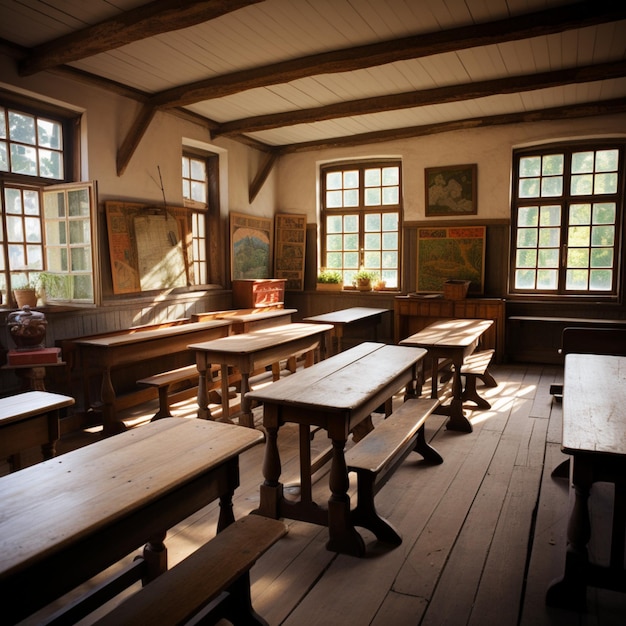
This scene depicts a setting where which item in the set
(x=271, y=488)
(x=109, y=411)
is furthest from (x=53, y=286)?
(x=271, y=488)

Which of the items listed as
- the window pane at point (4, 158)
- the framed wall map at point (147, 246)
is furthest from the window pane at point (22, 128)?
the framed wall map at point (147, 246)

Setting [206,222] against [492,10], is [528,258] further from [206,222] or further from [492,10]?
[206,222]

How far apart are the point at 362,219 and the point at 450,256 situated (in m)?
1.56

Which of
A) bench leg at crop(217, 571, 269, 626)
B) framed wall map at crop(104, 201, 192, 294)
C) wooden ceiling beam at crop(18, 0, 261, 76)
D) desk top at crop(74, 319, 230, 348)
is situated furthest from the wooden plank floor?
wooden ceiling beam at crop(18, 0, 261, 76)

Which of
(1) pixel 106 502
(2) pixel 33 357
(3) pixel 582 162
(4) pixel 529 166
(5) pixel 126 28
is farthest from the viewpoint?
(4) pixel 529 166

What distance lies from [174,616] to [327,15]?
13.5 feet

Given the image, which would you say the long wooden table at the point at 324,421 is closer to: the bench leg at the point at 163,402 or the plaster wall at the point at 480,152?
the bench leg at the point at 163,402

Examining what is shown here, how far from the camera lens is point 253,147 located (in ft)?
26.1

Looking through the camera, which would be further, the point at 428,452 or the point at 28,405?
the point at 428,452

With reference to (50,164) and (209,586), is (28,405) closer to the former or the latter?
(209,586)

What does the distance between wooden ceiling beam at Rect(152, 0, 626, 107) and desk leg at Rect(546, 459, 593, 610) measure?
3.45 metres

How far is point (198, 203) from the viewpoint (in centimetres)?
710

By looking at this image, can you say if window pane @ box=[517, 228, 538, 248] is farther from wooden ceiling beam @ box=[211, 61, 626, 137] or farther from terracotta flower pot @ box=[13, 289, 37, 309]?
terracotta flower pot @ box=[13, 289, 37, 309]

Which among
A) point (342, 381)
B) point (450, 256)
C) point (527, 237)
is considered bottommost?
point (342, 381)
